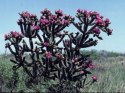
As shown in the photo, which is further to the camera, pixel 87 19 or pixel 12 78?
pixel 12 78

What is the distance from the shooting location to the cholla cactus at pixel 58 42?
1044 cm

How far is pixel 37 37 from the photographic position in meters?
11.0

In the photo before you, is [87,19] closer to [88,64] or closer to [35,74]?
[88,64]

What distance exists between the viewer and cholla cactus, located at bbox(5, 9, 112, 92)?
1044 centimetres

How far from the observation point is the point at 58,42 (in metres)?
10.9

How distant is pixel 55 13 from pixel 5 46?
1.52 m

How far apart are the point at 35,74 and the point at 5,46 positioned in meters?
1.05

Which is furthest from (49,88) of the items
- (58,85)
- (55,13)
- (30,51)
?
(55,13)

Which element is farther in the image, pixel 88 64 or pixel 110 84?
pixel 110 84

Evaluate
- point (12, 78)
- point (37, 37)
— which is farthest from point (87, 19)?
point (12, 78)

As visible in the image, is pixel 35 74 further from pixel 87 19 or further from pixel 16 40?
pixel 87 19

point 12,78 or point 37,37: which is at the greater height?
point 37,37

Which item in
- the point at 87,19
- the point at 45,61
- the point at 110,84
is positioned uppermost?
the point at 87,19

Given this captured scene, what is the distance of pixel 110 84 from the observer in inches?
482
